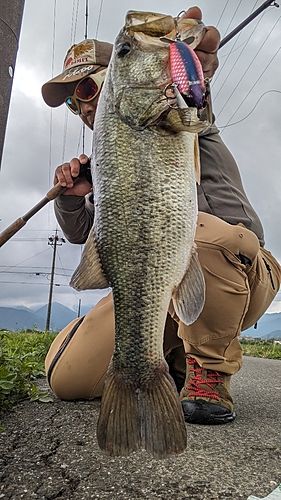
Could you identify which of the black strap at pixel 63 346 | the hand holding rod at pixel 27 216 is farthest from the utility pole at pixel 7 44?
the black strap at pixel 63 346

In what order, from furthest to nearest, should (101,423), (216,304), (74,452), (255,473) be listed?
1. (216,304)
2. (74,452)
3. (255,473)
4. (101,423)

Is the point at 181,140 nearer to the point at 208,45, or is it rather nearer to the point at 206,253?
the point at 208,45

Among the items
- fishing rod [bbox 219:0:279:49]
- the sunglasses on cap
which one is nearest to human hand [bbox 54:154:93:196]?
the sunglasses on cap

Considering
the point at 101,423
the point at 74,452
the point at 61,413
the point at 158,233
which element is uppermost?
the point at 158,233

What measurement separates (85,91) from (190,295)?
188cm

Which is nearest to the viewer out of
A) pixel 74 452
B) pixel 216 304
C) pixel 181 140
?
pixel 181 140

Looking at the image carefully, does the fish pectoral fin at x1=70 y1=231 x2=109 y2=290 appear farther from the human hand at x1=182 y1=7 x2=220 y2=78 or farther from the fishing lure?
the human hand at x1=182 y1=7 x2=220 y2=78

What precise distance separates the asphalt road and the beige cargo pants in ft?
1.19

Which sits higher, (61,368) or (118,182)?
(118,182)

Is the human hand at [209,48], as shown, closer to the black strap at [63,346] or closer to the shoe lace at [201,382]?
the shoe lace at [201,382]

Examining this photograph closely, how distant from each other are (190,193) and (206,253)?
0.99 m

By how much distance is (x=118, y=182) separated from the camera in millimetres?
1942

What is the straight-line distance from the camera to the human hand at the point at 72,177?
8.21 feet

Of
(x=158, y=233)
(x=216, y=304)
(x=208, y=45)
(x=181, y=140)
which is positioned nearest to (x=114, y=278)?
(x=158, y=233)
